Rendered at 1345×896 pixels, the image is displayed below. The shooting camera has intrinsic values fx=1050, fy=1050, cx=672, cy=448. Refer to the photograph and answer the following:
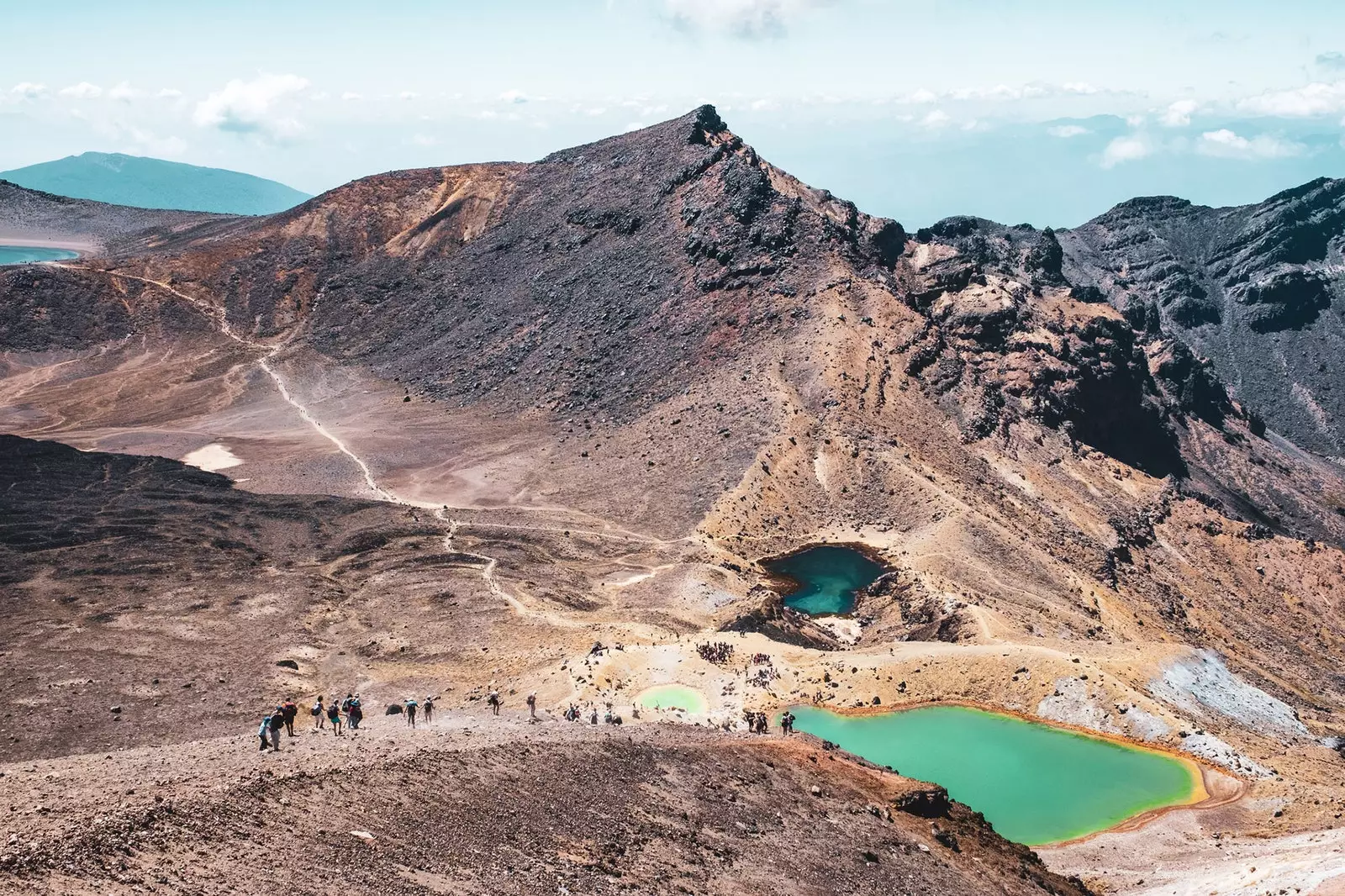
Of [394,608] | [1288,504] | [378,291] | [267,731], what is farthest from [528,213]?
[267,731]

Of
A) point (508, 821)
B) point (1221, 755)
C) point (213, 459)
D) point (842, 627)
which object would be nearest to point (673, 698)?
point (508, 821)

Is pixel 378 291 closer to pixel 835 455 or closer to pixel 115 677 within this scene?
pixel 835 455

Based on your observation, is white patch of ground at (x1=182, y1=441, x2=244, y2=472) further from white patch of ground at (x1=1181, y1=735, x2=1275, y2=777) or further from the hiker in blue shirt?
white patch of ground at (x1=1181, y1=735, x2=1275, y2=777)

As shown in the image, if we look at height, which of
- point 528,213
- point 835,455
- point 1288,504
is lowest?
point 1288,504

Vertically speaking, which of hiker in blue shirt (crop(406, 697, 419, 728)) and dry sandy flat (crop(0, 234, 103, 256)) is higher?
dry sandy flat (crop(0, 234, 103, 256))

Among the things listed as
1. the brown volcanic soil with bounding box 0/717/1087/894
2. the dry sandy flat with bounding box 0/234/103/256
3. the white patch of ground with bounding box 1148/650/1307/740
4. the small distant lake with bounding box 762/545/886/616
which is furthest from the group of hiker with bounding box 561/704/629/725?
the dry sandy flat with bounding box 0/234/103/256

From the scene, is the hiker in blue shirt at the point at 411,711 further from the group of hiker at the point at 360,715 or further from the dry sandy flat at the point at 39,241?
the dry sandy flat at the point at 39,241

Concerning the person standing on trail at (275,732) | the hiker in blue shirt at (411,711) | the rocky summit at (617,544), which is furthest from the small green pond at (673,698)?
the person standing on trail at (275,732)
